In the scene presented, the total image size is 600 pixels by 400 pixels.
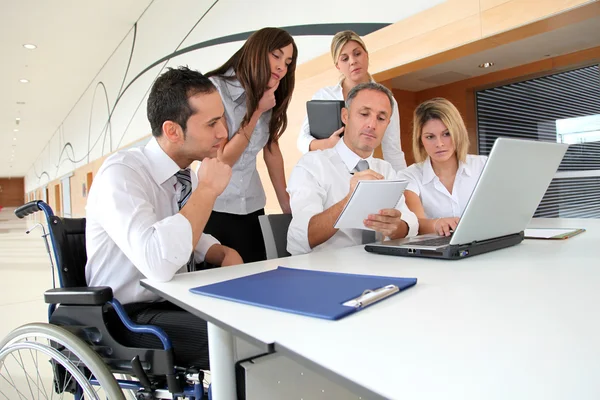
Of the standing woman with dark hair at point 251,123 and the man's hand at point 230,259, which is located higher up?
the standing woman with dark hair at point 251,123

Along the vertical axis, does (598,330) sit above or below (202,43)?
below

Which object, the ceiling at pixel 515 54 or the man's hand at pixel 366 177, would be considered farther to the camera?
the ceiling at pixel 515 54

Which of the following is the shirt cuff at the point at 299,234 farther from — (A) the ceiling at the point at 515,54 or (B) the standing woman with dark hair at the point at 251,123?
(A) the ceiling at the point at 515,54

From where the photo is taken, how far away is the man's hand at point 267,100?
182 cm

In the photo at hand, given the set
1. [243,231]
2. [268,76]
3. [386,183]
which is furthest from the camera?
[243,231]

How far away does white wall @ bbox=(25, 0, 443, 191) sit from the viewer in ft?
→ 11.7

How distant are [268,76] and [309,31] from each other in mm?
2312

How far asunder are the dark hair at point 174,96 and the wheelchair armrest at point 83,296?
49 cm

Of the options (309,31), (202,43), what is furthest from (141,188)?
(202,43)

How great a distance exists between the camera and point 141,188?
114cm

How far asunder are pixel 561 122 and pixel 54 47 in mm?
8667

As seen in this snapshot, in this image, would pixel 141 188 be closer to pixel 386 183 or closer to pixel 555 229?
pixel 386 183

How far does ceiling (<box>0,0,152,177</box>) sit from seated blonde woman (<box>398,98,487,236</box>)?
639cm

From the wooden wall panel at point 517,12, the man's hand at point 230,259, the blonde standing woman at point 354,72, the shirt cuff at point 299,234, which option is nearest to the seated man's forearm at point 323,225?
the shirt cuff at point 299,234
